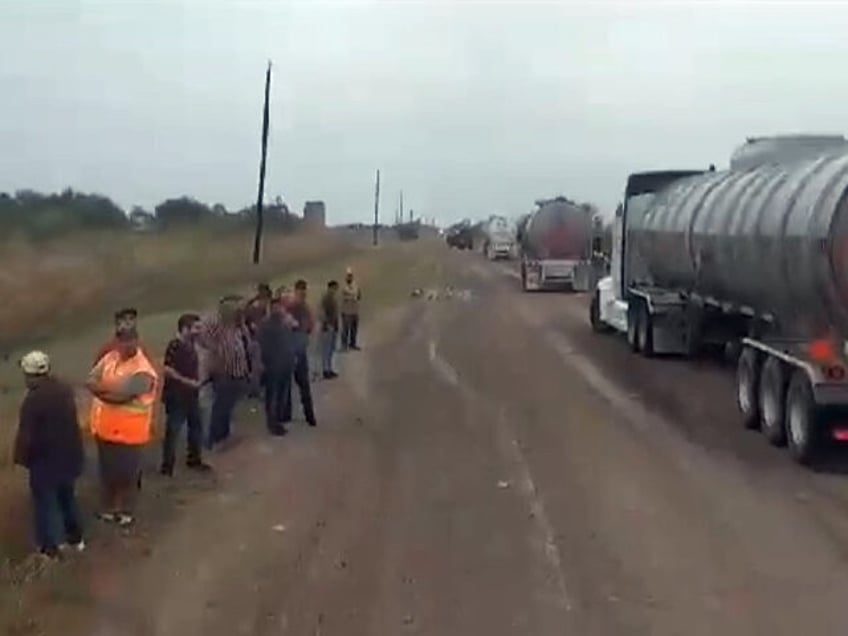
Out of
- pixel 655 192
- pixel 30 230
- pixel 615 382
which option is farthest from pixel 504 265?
pixel 615 382

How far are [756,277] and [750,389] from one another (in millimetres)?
1641

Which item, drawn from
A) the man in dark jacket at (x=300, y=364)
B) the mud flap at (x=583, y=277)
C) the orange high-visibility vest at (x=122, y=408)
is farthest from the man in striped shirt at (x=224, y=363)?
the mud flap at (x=583, y=277)

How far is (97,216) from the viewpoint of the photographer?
78.3m

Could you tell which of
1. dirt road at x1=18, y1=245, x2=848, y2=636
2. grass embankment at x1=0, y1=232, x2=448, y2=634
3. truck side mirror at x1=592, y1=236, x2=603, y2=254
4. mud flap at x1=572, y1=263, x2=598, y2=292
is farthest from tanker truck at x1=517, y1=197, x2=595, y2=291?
dirt road at x1=18, y1=245, x2=848, y2=636

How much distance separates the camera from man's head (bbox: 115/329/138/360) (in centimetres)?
1141

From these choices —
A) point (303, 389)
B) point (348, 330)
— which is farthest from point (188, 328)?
point (348, 330)

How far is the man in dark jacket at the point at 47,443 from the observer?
33.7ft

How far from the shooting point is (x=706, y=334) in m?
26.0

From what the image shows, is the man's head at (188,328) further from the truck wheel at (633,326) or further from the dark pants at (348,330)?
the truck wheel at (633,326)

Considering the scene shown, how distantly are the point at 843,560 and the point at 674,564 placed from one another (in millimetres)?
1267

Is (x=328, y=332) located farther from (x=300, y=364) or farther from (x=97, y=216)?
(x=97, y=216)

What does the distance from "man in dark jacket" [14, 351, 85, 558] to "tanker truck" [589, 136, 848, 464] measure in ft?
25.9

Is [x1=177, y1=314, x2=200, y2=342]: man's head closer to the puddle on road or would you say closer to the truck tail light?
the truck tail light

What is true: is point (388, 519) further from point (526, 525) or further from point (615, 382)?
point (615, 382)
